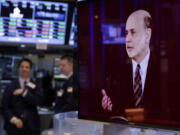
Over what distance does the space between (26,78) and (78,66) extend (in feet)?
5.78

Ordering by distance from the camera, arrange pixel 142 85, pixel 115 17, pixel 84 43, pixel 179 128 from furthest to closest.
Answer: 1. pixel 84 43
2. pixel 115 17
3. pixel 142 85
4. pixel 179 128

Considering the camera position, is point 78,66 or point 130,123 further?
point 78,66

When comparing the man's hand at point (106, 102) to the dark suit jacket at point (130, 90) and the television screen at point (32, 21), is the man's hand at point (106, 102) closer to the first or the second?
the dark suit jacket at point (130, 90)

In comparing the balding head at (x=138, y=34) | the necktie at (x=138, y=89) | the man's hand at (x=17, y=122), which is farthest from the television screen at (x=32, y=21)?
the necktie at (x=138, y=89)

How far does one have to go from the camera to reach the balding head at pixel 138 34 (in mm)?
1140

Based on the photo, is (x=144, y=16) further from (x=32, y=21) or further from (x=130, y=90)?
(x=32, y=21)

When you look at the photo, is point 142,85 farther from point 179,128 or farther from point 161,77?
point 179,128

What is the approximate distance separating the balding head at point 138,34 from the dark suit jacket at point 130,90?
1.9 inches

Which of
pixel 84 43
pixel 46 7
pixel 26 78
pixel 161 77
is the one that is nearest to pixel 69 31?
pixel 46 7

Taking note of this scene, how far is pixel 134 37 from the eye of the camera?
46.7 inches

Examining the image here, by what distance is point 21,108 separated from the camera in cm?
287

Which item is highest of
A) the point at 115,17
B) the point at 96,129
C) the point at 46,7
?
the point at 46,7

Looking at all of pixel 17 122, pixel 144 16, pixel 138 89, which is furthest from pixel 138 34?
pixel 17 122

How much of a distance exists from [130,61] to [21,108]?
1.97 metres
